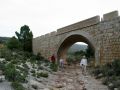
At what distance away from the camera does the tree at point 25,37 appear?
41.0m

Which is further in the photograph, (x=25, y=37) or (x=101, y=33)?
(x=25, y=37)

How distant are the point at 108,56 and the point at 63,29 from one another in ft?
31.6

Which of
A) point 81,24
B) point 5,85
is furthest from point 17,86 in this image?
point 81,24

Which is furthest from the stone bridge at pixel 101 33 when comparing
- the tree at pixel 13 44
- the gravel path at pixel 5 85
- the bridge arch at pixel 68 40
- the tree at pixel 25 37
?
the tree at pixel 25 37

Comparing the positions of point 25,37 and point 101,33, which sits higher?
point 25,37

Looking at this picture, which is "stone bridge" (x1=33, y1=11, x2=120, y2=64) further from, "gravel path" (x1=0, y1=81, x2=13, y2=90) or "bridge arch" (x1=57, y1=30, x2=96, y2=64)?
"gravel path" (x1=0, y1=81, x2=13, y2=90)

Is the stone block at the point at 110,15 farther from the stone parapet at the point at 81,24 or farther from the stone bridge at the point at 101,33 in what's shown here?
the stone parapet at the point at 81,24

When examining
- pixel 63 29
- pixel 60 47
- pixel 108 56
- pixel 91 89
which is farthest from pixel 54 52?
pixel 91 89

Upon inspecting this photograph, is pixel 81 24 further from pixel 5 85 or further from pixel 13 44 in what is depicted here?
pixel 13 44

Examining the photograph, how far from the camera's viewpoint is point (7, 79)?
1117 centimetres

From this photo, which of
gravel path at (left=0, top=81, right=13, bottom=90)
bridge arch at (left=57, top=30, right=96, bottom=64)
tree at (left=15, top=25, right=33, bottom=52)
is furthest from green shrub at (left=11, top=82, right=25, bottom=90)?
tree at (left=15, top=25, right=33, bottom=52)

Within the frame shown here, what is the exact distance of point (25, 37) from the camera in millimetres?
42875

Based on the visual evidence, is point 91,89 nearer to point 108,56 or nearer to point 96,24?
point 108,56

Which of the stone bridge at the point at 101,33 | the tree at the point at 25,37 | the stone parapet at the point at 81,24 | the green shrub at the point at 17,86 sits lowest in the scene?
the green shrub at the point at 17,86
